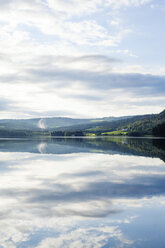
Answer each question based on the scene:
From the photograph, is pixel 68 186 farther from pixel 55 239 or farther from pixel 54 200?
pixel 55 239

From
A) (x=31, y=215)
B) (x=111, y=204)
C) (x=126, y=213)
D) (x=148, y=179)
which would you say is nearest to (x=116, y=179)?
(x=148, y=179)

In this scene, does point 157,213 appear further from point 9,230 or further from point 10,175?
point 10,175

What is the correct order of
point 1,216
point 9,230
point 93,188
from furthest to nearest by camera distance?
point 93,188, point 1,216, point 9,230

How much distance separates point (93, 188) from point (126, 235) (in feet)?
25.0

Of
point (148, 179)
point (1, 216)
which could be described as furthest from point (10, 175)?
point (148, 179)

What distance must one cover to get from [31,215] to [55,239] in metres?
2.80

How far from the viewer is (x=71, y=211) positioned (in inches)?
461

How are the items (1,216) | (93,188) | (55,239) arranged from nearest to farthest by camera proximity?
(55,239) < (1,216) < (93,188)

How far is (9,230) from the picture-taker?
9.48 m

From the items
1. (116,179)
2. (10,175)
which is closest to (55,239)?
(116,179)

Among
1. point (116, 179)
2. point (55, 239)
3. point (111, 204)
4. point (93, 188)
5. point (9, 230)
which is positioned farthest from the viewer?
point (116, 179)

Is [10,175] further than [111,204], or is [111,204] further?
[10,175]

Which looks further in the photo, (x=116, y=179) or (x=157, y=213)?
(x=116, y=179)

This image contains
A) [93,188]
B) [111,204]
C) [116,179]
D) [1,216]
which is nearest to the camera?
[1,216]
